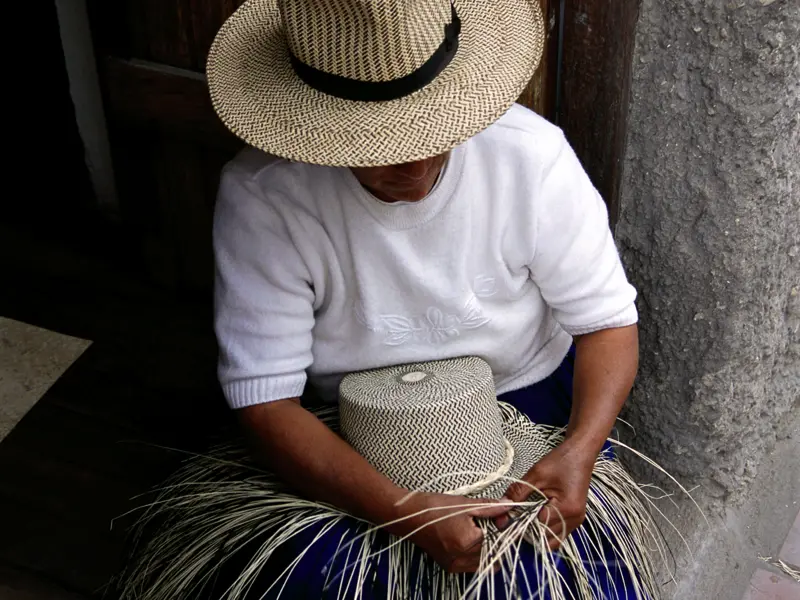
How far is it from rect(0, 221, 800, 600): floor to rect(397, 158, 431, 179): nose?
102 centimetres

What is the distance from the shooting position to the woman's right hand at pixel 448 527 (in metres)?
1.53

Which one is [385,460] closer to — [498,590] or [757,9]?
[498,590]

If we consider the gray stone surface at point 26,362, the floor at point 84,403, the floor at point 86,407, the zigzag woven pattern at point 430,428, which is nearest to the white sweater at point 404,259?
the zigzag woven pattern at point 430,428

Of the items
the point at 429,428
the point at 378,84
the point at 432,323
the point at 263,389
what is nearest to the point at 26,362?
the point at 263,389

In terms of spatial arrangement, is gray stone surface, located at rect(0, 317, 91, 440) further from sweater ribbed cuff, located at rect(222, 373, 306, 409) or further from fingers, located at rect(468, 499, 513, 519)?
fingers, located at rect(468, 499, 513, 519)

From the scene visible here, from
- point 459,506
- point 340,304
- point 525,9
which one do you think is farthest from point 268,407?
point 525,9

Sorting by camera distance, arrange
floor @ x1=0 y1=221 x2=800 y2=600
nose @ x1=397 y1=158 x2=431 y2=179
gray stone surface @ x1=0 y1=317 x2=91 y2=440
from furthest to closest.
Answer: gray stone surface @ x1=0 y1=317 x2=91 y2=440 < floor @ x1=0 y1=221 x2=800 y2=600 < nose @ x1=397 y1=158 x2=431 y2=179

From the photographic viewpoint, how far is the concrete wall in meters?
1.74

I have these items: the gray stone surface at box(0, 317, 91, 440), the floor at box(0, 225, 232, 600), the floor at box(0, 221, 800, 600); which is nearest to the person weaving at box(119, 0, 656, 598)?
the floor at box(0, 225, 232, 600)

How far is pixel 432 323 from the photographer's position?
1.73 meters

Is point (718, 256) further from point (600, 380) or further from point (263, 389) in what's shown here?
point (263, 389)

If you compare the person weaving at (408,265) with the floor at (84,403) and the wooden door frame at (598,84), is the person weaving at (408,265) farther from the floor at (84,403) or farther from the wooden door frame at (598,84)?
the floor at (84,403)

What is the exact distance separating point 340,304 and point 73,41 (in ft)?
5.08

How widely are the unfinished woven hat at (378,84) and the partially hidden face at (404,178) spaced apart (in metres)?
0.11
